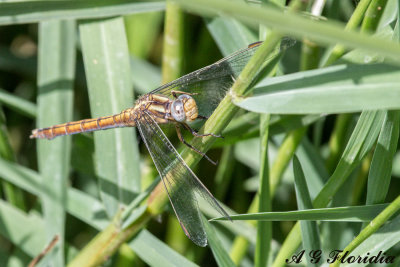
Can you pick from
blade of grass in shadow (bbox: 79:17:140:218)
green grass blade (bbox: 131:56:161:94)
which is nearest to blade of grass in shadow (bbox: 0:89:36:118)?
blade of grass in shadow (bbox: 79:17:140:218)

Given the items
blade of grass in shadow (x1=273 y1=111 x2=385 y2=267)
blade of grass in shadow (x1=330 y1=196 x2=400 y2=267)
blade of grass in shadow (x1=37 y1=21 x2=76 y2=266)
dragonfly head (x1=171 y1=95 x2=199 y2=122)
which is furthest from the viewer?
blade of grass in shadow (x1=37 y1=21 x2=76 y2=266)

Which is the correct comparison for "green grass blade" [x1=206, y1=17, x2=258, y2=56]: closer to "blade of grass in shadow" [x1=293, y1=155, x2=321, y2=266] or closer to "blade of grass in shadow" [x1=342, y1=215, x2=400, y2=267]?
"blade of grass in shadow" [x1=293, y1=155, x2=321, y2=266]

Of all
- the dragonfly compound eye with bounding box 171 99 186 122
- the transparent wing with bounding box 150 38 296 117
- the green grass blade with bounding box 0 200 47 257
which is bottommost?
the green grass blade with bounding box 0 200 47 257

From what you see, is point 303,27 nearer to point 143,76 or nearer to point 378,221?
point 378,221

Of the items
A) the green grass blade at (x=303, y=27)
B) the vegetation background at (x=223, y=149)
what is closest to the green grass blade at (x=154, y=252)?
the vegetation background at (x=223, y=149)

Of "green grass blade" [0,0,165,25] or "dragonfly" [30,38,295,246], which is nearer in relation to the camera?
"dragonfly" [30,38,295,246]

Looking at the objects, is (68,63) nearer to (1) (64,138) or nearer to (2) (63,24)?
(2) (63,24)
